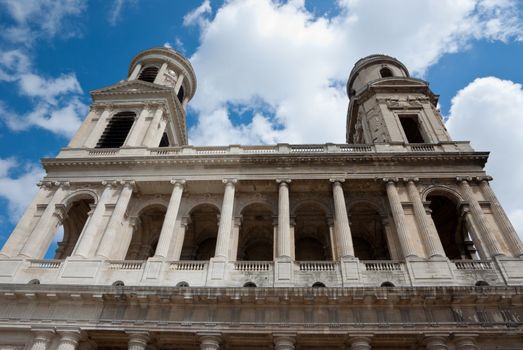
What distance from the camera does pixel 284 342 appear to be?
50.3 feet

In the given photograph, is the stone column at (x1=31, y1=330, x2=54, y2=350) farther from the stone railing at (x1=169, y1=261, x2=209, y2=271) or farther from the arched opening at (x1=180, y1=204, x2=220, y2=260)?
the arched opening at (x1=180, y1=204, x2=220, y2=260)

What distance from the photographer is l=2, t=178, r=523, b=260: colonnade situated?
61.8 ft

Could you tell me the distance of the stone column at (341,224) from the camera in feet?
61.5

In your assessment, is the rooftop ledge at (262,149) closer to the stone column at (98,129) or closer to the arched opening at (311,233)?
the stone column at (98,129)

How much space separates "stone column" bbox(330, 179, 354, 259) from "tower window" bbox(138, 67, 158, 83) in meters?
21.2

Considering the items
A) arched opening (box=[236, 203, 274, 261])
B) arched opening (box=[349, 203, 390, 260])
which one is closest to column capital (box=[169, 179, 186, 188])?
arched opening (box=[236, 203, 274, 261])

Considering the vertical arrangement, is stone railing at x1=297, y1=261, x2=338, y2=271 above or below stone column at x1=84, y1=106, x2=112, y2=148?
below

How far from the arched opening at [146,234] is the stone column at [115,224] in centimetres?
154

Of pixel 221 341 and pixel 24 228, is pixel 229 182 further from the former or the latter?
pixel 24 228

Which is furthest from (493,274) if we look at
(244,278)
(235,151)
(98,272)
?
(98,272)

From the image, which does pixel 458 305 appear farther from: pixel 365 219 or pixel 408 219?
pixel 365 219

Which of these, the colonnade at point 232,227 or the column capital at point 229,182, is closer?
the colonnade at point 232,227

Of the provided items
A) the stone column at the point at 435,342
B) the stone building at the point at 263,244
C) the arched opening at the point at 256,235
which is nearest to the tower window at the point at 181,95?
the stone building at the point at 263,244

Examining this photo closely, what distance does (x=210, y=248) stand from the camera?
81.2 feet
